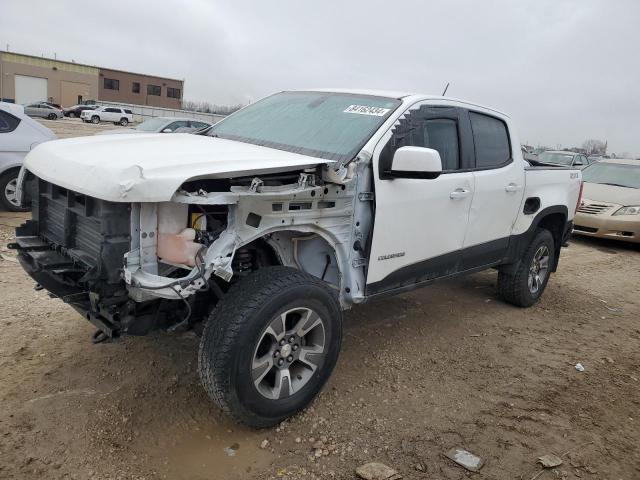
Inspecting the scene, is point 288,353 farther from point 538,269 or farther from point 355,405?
point 538,269

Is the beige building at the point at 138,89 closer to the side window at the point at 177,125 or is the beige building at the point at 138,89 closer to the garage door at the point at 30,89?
the garage door at the point at 30,89

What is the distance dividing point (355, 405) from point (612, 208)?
8274mm

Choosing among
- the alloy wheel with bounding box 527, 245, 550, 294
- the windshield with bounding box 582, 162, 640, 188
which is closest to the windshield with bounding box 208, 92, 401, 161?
the alloy wheel with bounding box 527, 245, 550, 294

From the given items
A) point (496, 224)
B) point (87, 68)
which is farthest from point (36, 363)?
point (87, 68)

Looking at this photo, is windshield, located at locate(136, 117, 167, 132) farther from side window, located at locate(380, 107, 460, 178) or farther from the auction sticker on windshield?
side window, located at locate(380, 107, 460, 178)

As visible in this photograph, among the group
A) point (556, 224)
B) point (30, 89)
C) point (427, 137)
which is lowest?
point (556, 224)

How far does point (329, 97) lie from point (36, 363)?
9.36 ft

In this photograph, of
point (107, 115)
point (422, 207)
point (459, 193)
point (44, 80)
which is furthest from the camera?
point (44, 80)

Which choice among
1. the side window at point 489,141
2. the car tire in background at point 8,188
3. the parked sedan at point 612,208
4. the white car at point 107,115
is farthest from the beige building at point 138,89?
the side window at point 489,141

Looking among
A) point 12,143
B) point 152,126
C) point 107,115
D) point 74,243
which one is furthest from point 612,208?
point 107,115

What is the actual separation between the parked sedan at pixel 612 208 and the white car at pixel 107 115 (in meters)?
38.0

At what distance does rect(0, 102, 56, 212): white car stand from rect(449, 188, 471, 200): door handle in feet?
20.4

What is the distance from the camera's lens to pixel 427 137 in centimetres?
384

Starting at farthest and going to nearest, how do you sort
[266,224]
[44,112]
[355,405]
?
[44,112] < [355,405] < [266,224]
